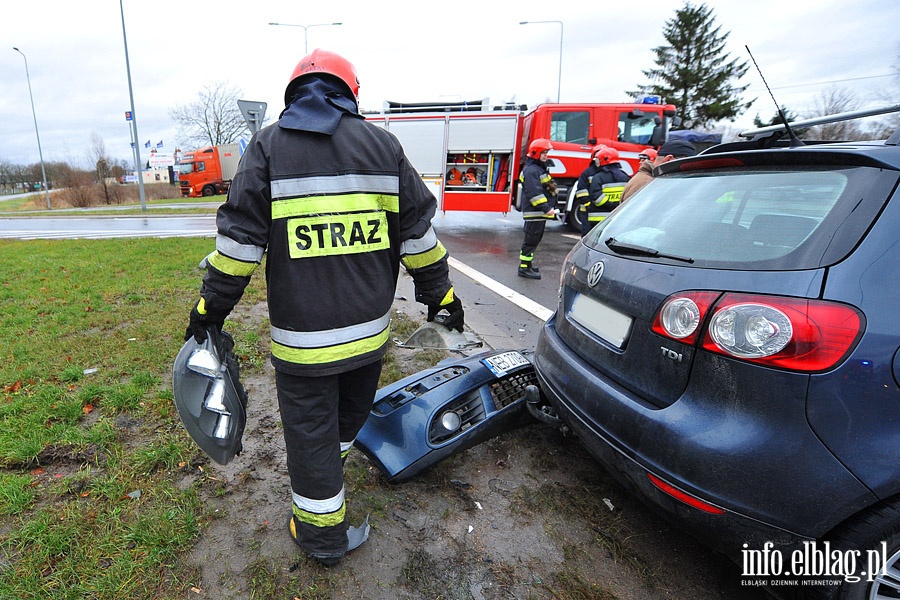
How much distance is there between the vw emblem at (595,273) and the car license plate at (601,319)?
74 millimetres

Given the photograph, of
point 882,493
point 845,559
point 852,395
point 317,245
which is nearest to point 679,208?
point 852,395

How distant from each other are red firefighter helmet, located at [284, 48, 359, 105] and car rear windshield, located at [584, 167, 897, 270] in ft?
4.19

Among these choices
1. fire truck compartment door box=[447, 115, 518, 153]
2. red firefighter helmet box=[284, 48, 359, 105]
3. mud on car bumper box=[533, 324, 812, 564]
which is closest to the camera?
mud on car bumper box=[533, 324, 812, 564]

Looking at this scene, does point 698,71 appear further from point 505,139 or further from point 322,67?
point 322,67

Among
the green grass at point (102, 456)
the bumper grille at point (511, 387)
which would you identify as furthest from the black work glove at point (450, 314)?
the green grass at point (102, 456)

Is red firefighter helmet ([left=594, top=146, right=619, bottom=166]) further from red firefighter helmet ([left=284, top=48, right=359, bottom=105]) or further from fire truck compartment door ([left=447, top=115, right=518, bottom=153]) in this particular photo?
red firefighter helmet ([left=284, top=48, right=359, bottom=105])

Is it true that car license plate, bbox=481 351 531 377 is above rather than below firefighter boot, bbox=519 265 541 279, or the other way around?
above

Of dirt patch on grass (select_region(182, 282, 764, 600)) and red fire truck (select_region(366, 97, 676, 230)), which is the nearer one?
dirt patch on grass (select_region(182, 282, 764, 600))

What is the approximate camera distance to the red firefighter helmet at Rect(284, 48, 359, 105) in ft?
5.60

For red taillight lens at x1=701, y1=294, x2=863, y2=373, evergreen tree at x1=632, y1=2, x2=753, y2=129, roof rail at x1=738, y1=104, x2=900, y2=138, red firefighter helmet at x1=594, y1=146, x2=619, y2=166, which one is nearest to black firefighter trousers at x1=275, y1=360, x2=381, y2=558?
red taillight lens at x1=701, y1=294, x2=863, y2=373

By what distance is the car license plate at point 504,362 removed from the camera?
2578 mm

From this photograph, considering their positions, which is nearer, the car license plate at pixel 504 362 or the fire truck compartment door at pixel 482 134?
the car license plate at pixel 504 362

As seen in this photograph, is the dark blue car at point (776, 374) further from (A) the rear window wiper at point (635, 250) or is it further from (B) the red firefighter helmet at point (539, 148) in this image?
(B) the red firefighter helmet at point (539, 148)

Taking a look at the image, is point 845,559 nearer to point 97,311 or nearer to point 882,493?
point 882,493
